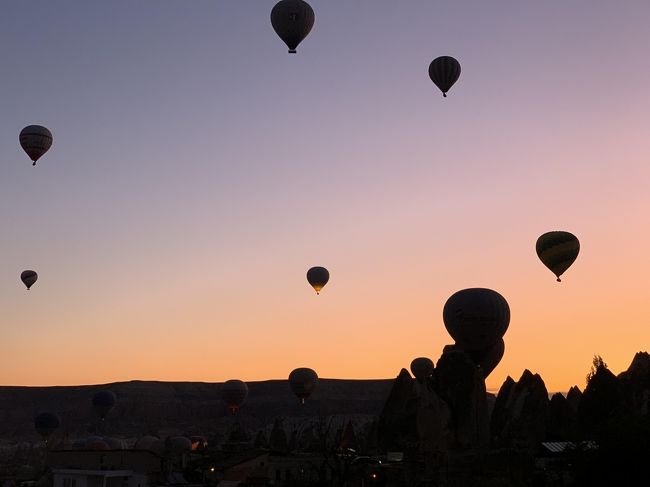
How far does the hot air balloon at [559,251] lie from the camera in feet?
215

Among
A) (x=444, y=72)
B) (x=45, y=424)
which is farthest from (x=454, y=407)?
(x=45, y=424)

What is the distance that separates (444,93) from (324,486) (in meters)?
31.2

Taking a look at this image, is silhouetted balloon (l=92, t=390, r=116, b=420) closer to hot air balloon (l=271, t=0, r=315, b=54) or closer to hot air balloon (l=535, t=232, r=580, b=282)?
hot air balloon (l=535, t=232, r=580, b=282)

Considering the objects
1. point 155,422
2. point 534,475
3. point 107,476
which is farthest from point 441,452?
point 155,422

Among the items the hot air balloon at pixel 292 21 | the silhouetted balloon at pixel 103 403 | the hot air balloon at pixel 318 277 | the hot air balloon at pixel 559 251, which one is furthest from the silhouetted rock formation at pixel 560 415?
the hot air balloon at pixel 292 21

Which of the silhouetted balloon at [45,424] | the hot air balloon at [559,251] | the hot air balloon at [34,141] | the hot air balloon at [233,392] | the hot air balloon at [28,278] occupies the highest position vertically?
the hot air balloon at [34,141]

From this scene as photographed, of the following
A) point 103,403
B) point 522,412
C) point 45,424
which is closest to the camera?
point 522,412

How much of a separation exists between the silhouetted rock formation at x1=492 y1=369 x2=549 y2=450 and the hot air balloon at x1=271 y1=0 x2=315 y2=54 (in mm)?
43106

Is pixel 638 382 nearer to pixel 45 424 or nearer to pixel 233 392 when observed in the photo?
pixel 233 392

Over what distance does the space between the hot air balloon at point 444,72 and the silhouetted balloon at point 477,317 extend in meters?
21.7

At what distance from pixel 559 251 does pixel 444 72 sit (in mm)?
16999

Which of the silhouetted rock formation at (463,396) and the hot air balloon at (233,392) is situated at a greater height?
the hot air balloon at (233,392)

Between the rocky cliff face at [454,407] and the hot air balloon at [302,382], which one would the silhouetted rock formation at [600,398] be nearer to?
the rocky cliff face at [454,407]

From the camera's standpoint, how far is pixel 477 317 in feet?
247
